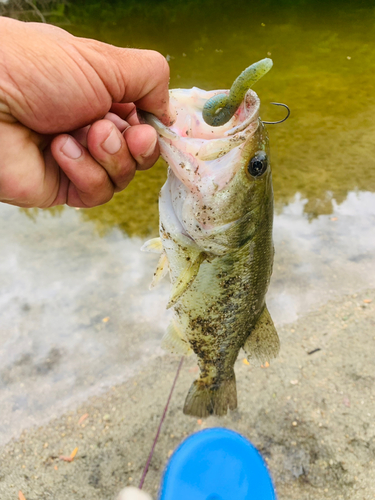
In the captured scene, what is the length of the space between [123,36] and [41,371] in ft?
34.3

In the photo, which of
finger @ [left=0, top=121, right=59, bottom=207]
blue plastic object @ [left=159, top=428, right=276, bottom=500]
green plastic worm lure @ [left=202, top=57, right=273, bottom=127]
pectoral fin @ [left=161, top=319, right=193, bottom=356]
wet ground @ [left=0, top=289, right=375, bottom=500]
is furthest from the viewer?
wet ground @ [left=0, top=289, right=375, bottom=500]

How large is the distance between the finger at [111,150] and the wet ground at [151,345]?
217cm

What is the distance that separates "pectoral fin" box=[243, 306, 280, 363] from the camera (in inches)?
76.1

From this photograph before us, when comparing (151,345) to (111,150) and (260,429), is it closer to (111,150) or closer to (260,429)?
(260,429)

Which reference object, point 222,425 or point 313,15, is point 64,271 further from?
point 313,15

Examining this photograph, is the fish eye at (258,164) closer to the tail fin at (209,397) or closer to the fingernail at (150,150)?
the fingernail at (150,150)

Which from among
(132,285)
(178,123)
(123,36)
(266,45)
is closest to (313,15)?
(266,45)

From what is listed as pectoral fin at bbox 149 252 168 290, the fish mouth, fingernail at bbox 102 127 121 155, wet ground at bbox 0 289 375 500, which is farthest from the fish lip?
wet ground at bbox 0 289 375 500

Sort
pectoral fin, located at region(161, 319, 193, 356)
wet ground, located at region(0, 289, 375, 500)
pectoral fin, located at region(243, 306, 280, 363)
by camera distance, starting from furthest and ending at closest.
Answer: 1. wet ground, located at region(0, 289, 375, 500)
2. pectoral fin, located at region(161, 319, 193, 356)
3. pectoral fin, located at region(243, 306, 280, 363)

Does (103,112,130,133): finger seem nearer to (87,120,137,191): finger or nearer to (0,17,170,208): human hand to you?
(0,17,170,208): human hand

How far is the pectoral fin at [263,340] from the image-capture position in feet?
6.34

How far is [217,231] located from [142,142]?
48 centimetres

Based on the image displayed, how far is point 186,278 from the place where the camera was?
1554mm

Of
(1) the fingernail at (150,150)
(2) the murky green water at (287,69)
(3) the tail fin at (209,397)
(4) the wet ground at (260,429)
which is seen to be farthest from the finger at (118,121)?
(2) the murky green water at (287,69)
